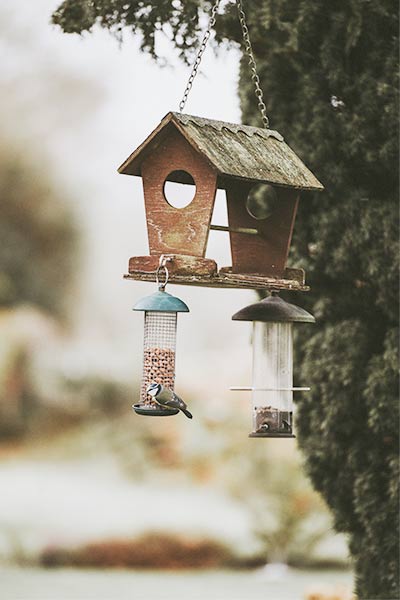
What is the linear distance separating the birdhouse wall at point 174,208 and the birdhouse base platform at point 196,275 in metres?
0.07

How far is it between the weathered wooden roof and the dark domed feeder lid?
1.15ft

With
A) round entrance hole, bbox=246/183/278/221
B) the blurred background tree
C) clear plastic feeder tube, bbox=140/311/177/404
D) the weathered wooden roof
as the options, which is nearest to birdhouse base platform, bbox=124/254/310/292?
clear plastic feeder tube, bbox=140/311/177/404

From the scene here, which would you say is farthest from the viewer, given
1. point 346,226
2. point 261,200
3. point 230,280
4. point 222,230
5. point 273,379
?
point 261,200

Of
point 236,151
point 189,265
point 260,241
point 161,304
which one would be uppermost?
point 236,151

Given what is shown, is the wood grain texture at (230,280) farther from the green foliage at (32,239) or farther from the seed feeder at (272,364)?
the green foliage at (32,239)

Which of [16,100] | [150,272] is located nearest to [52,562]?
[16,100]

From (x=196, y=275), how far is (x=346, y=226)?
1.35 m

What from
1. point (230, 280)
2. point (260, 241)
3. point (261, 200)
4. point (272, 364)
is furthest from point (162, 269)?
point (261, 200)

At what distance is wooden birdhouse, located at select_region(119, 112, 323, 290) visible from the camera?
7.32 ft

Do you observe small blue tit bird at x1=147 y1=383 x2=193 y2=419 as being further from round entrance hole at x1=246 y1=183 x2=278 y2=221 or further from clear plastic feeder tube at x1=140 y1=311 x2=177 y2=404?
round entrance hole at x1=246 y1=183 x2=278 y2=221

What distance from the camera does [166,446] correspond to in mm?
6648

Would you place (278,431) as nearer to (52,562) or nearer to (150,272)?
(150,272)

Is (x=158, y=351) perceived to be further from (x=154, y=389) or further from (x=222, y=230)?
(x=222, y=230)

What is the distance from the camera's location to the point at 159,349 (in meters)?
2.29
